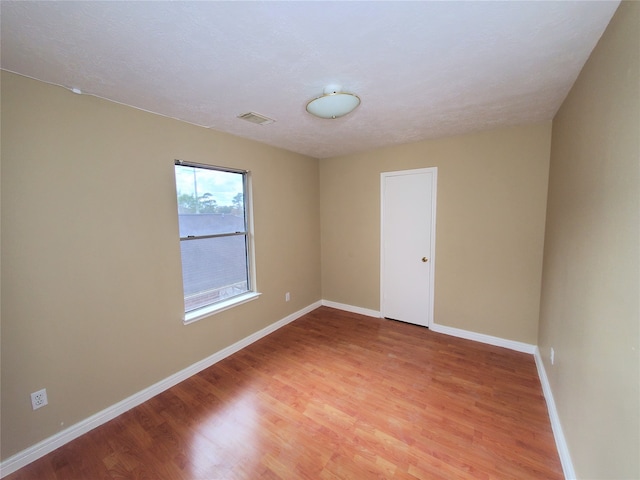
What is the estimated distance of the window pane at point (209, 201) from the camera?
2.49m

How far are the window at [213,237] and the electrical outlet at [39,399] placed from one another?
0.98 metres

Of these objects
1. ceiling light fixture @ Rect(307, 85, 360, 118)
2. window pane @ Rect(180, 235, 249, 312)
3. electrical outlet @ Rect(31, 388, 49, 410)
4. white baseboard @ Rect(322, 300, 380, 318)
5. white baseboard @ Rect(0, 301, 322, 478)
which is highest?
ceiling light fixture @ Rect(307, 85, 360, 118)

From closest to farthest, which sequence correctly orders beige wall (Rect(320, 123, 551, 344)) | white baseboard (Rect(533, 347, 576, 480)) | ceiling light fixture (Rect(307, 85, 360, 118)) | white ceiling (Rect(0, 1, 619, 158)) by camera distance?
white ceiling (Rect(0, 1, 619, 158))
white baseboard (Rect(533, 347, 576, 480))
ceiling light fixture (Rect(307, 85, 360, 118))
beige wall (Rect(320, 123, 551, 344))

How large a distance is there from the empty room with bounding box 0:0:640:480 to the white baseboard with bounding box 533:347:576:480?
0.9 inches

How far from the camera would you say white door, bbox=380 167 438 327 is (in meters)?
3.33

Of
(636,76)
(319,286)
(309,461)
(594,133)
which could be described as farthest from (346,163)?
(309,461)

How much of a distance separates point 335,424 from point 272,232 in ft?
7.26

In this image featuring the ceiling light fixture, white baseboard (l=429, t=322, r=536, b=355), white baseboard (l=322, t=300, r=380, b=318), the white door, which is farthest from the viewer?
white baseboard (l=322, t=300, r=380, b=318)

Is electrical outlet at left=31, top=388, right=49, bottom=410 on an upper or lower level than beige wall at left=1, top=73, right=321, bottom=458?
lower

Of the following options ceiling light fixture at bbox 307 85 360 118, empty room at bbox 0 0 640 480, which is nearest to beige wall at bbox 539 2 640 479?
empty room at bbox 0 0 640 480

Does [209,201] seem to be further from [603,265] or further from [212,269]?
[603,265]

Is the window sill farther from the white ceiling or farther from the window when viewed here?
the white ceiling

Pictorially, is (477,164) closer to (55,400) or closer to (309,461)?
(309,461)

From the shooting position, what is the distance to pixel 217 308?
2746mm
